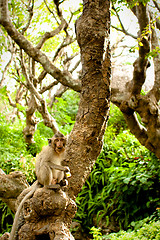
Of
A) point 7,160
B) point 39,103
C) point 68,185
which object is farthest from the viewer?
point 7,160

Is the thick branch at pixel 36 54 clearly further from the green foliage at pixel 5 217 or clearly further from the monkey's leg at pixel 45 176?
the green foliage at pixel 5 217

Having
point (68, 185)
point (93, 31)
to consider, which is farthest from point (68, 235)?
point (93, 31)

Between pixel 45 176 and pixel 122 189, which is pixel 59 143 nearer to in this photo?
pixel 45 176

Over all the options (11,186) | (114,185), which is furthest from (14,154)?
(114,185)

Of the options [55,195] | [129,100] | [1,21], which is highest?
[1,21]

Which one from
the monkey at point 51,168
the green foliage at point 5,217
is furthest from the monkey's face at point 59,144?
the green foliage at point 5,217

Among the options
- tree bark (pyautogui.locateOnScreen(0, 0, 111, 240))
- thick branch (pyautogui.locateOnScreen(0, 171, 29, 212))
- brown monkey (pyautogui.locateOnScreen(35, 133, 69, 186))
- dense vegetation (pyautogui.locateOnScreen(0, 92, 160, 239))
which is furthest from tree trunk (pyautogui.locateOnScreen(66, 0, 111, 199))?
dense vegetation (pyautogui.locateOnScreen(0, 92, 160, 239))

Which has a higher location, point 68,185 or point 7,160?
point 7,160

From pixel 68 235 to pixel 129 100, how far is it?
3199mm

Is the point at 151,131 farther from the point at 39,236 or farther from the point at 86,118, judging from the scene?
the point at 39,236

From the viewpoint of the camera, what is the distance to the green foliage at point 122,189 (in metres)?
5.23

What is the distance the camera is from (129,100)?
4629 mm

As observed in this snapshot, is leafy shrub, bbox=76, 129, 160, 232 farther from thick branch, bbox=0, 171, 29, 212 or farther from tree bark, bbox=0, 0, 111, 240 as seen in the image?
tree bark, bbox=0, 0, 111, 240

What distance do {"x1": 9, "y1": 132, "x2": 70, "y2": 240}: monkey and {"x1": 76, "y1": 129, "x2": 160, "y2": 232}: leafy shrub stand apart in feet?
10.4
